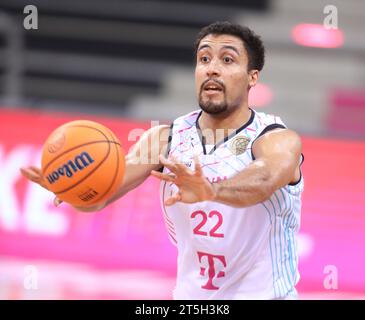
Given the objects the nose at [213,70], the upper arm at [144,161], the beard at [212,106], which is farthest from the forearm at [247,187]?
the upper arm at [144,161]

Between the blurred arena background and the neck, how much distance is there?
A: 333 centimetres

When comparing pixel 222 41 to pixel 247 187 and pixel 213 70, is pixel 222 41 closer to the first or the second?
pixel 213 70

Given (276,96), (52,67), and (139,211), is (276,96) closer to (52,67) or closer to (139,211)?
(52,67)

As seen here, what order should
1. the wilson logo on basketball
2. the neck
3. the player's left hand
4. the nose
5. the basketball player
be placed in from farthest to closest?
the neck → the nose → the basketball player → the wilson logo on basketball → the player's left hand

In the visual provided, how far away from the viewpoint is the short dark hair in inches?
219

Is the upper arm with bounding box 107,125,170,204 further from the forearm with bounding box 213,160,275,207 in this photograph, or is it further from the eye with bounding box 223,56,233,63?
the forearm with bounding box 213,160,275,207

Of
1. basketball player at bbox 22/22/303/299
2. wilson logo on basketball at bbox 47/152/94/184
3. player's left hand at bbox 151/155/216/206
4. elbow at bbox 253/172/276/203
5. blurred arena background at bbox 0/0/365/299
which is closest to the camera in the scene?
player's left hand at bbox 151/155/216/206

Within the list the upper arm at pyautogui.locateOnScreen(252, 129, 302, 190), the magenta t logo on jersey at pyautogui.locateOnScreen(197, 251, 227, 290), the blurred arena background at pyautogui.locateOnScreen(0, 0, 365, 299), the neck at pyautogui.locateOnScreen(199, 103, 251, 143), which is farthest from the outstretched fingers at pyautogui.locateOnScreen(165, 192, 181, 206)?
the blurred arena background at pyautogui.locateOnScreen(0, 0, 365, 299)

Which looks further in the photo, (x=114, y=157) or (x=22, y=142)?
(x=22, y=142)

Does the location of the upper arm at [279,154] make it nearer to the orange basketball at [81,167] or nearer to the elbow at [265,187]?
the elbow at [265,187]

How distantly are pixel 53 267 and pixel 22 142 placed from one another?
1.50 meters

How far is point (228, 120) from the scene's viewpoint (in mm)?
5594

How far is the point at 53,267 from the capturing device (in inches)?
391

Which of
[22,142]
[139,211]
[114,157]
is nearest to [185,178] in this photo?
[114,157]
